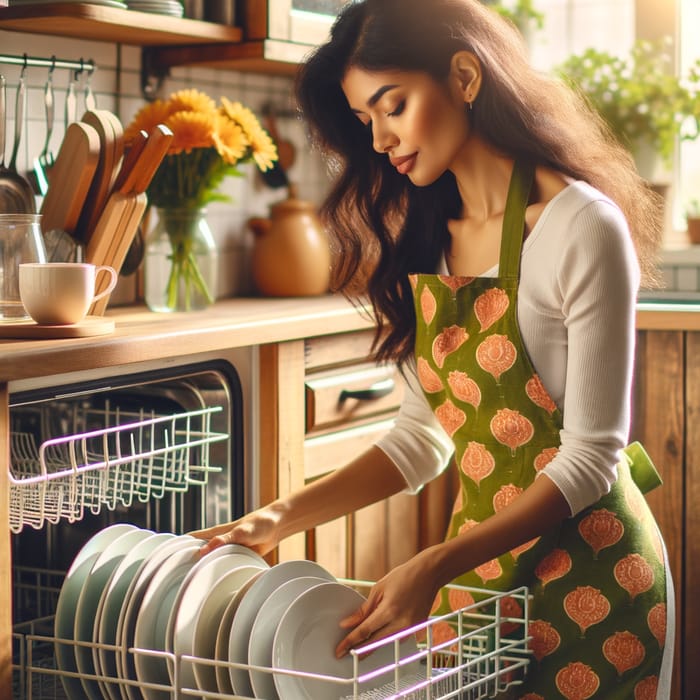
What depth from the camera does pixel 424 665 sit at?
1533 millimetres

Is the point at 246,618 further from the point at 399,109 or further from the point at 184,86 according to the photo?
the point at 184,86

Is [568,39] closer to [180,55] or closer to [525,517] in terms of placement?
[180,55]

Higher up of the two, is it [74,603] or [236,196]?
[236,196]

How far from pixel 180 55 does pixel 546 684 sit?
159 cm

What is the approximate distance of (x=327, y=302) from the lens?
2525mm

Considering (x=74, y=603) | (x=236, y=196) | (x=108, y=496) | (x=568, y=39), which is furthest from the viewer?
(x=568, y=39)

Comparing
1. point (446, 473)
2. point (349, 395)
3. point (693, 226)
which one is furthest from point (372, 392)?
point (693, 226)

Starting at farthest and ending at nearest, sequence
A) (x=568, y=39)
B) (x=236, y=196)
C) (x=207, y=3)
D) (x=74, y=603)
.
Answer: (x=568, y=39), (x=236, y=196), (x=207, y=3), (x=74, y=603)

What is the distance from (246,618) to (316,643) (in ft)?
0.28

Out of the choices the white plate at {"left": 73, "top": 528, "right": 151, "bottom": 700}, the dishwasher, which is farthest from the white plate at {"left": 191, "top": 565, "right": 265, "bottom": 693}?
the dishwasher

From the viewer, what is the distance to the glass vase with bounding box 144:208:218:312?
7.59 ft

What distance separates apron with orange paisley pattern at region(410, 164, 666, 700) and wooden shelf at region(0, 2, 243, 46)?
88cm

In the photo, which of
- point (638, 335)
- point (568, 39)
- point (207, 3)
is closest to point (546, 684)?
point (638, 335)

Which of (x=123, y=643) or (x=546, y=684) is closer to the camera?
(x=123, y=643)
